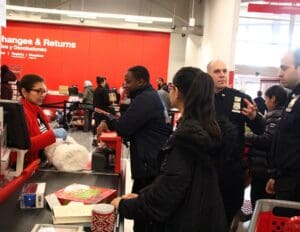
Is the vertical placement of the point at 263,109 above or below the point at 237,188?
above

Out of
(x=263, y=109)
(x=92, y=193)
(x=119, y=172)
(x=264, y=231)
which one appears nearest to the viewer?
(x=264, y=231)

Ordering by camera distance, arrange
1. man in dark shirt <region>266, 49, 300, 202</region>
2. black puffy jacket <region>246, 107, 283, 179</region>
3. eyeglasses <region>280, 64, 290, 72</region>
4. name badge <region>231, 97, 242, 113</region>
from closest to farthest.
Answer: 1. man in dark shirt <region>266, 49, 300, 202</region>
2. eyeglasses <region>280, 64, 290, 72</region>
3. name badge <region>231, 97, 242, 113</region>
4. black puffy jacket <region>246, 107, 283, 179</region>

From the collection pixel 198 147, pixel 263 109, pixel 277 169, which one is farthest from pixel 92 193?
pixel 263 109

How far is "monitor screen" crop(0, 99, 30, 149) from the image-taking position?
1937 mm

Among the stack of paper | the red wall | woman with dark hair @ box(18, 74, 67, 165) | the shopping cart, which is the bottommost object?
the stack of paper

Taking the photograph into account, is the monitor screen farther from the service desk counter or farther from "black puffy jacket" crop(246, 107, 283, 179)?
"black puffy jacket" crop(246, 107, 283, 179)

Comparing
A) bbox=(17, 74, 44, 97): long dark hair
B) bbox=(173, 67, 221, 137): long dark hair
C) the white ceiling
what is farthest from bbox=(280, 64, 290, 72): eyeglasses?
the white ceiling

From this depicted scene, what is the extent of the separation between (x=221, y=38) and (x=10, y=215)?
5.93 m

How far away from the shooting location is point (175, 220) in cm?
162

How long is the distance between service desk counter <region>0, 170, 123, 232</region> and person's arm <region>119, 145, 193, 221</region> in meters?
0.20

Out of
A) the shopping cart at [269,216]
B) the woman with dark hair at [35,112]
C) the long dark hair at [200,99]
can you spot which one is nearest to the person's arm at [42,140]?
the woman with dark hair at [35,112]

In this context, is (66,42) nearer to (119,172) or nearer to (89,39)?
(89,39)

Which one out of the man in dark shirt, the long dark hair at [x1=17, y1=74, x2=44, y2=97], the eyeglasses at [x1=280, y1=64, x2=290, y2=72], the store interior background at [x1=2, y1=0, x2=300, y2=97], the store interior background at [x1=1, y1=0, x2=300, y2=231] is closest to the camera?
the man in dark shirt

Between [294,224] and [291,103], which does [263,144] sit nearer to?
[291,103]
